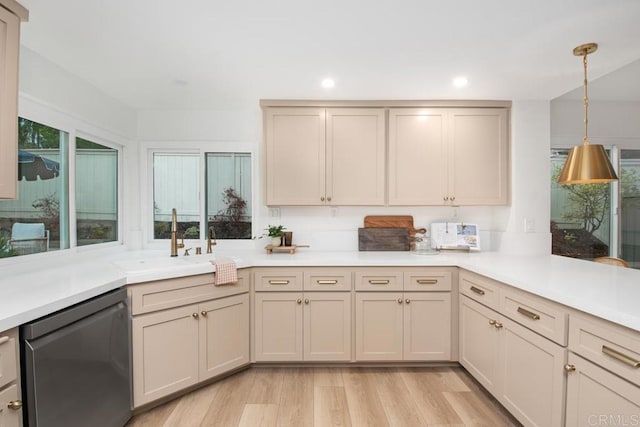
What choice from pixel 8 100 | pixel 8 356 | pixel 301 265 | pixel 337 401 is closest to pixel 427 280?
pixel 301 265

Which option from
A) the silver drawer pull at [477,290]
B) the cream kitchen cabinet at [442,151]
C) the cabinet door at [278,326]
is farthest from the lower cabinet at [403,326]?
the cream kitchen cabinet at [442,151]

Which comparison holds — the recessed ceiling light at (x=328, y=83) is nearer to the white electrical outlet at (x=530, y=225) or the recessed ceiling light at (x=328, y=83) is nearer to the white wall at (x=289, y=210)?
the white wall at (x=289, y=210)

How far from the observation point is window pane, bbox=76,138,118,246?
101 inches

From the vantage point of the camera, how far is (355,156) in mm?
2930

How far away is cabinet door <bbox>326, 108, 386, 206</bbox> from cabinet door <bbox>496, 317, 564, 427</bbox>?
1.47 m

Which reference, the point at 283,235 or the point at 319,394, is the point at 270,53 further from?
the point at 319,394

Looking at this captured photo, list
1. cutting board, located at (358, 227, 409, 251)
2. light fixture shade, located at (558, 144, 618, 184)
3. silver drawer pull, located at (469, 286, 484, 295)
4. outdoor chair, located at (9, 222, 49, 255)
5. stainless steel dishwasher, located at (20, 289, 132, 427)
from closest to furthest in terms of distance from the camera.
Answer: stainless steel dishwasher, located at (20, 289, 132, 427) → light fixture shade, located at (558, 144, 618, 184) → outdoor chair, located at (9, 222, 49, 255) → silver drawer pull, located at (469, 286, 484, 295) → cutting board, located at (358, 227, 409, 251)

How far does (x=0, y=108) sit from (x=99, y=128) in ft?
4.17

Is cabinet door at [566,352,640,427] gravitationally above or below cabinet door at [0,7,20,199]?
below

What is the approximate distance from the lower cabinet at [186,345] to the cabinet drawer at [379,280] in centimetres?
92

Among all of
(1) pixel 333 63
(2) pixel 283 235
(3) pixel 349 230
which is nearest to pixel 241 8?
(1) pixel 333 63

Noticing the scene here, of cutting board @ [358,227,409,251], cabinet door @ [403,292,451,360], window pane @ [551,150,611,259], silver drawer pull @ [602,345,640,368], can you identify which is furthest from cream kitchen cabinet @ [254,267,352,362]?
window pane @ [551,150,611,259]

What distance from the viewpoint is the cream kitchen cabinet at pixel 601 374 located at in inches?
47.5

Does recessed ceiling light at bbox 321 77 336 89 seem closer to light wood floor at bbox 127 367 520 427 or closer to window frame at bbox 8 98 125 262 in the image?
window frame at bbox 8 98 125 262
